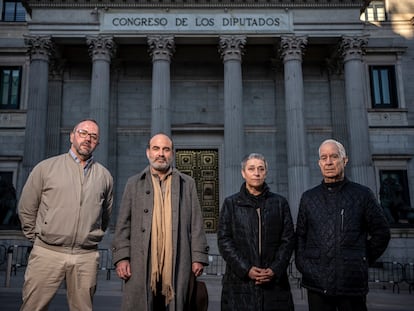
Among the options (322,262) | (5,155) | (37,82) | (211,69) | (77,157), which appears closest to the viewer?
(322,262)

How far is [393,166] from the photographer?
84.5ft

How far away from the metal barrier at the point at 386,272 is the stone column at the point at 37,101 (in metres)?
16.0

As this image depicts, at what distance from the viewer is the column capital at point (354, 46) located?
23.8 m

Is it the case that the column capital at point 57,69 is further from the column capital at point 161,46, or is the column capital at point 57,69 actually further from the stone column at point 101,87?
the column capital at point 161,46

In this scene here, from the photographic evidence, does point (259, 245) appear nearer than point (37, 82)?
Yes

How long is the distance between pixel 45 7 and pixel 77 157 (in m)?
21.0

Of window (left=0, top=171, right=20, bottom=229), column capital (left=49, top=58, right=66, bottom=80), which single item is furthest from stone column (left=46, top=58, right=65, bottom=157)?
window (left=0, top=171, right=20, bottom=229)

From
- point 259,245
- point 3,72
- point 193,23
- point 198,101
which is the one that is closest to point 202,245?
point 259,245

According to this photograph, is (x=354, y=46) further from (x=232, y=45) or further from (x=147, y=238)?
(x=147, y=238)

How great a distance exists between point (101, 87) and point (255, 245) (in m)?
19.1

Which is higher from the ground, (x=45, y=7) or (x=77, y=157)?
(x=45, y=7)

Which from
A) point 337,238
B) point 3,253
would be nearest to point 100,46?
point 3,253

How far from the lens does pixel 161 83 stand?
76.0ft

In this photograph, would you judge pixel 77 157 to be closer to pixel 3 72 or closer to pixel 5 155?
pixel 5 155
